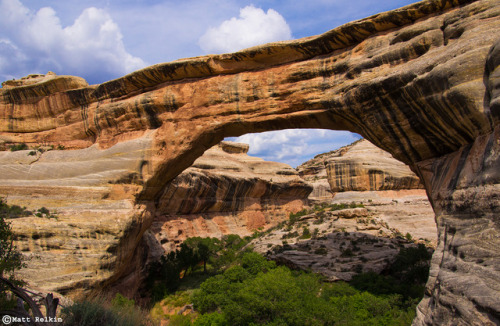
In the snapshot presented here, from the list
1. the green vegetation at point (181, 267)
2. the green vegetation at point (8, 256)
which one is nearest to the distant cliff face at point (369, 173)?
the green vegetation at point (181, 267)

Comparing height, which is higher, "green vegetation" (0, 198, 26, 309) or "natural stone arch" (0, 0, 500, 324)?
"natural stone arch" (0, 0, 500, 324)

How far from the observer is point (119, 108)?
16531 millimetres

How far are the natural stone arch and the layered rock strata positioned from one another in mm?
10476

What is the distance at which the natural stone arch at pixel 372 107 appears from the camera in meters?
7.24

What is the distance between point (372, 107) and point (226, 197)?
25.3 metres

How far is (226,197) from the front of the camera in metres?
35.0

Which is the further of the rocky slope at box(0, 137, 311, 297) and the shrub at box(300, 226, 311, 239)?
the shrub at box(300, 226, 311, 239)

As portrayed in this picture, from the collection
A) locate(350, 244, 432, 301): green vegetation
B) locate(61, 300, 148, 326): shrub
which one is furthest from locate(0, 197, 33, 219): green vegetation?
locate(350, 244, 432, 301): green vegetation

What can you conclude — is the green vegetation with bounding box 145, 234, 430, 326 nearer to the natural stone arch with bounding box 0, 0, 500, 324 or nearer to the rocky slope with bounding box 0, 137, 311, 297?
the natural stone arch with bounding box 0, 0, 500, 324

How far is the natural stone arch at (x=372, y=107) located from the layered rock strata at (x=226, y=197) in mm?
10476

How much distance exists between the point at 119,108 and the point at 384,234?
56.2ft

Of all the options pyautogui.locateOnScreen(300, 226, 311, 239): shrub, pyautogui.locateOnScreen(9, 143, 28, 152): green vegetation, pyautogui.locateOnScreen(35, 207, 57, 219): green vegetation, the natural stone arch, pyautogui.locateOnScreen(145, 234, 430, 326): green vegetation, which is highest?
the natural stone arch

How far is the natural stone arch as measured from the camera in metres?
7.24

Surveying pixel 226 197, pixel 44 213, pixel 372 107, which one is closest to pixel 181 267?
pixel 44 213
